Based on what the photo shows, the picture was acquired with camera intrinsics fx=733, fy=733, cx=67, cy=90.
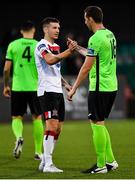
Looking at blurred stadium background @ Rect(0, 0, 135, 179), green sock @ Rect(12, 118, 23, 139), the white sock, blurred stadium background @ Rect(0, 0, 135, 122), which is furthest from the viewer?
blurred stadium background @ Rect(0, 0, 135, 122)

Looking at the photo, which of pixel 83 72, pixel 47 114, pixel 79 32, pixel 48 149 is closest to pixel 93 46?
pixel 83 72

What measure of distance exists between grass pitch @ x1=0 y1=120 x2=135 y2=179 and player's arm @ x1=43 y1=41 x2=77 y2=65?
62.1 inches

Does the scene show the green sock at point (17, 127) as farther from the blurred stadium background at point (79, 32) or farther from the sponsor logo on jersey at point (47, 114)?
the blurred stadium background at point (79, 32)

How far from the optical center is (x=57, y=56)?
10.2m

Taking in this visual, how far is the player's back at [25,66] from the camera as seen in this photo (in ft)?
42.9

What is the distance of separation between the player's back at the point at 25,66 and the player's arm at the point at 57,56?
2.66m

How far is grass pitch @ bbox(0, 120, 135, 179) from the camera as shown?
32.7 ft

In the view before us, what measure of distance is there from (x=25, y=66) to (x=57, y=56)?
2.95 metres

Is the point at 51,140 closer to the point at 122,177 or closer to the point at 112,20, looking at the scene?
the point at 122,177

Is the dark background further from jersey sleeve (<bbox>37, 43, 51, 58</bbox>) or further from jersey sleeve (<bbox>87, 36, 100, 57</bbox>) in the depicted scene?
jersey sleeve (<bbox>87, 36, 100, 57</bbox>)

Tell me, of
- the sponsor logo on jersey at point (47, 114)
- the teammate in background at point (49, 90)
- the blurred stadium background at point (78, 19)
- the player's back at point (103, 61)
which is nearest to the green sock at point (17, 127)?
the teammate in background at point (49, 90)

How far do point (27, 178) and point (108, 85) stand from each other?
1.79m

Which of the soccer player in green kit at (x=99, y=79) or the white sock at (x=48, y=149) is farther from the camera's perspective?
the white sock at (x=48, y=149)

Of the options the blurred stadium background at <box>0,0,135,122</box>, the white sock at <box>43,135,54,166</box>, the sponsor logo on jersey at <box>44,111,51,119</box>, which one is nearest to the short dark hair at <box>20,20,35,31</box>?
the sponsor logo on jersey at <box>44,111,51,119</box>
